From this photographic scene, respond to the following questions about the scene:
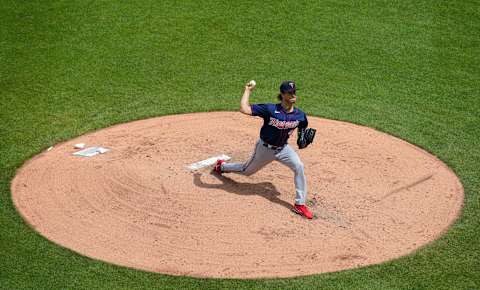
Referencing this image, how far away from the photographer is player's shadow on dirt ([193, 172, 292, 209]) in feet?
34.6

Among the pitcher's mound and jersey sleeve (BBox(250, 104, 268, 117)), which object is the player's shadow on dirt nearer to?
the pitcher's mound

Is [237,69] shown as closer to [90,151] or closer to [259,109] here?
[90,151]

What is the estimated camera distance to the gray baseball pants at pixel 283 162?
9898mm

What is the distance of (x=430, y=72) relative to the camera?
15414mm

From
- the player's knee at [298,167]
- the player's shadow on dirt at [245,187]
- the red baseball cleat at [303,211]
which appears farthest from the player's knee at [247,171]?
the red baseball cleat at [303,211]

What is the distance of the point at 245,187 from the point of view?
35.4ft

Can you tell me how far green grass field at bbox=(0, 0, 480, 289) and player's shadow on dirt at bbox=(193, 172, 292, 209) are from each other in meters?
2.36

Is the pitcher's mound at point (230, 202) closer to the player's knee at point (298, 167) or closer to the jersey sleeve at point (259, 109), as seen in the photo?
the player's knee at point (298, 167)

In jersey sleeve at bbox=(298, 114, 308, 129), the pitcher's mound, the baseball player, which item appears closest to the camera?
the pitcher's mound

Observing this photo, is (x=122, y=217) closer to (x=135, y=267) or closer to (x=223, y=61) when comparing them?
(x=135, y=267)

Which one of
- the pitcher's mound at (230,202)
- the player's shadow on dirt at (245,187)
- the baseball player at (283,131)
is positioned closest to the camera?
the pitcher's mound at (230,202)

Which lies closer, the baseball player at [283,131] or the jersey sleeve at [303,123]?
the baseball player at [283,131]

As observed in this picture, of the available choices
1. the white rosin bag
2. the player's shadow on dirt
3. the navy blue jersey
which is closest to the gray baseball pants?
the navy blue jersey

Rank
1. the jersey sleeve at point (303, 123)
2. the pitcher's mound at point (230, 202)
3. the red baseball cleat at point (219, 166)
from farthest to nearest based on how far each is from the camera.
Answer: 1. the red baseball cleat at point (219, 166)
2. the jersey sleeve at point (303, 123)
3. the pitcher's mound at point (230, 202)
